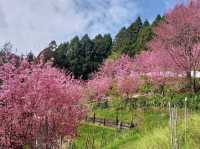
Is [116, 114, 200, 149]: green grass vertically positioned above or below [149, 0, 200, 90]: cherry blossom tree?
below

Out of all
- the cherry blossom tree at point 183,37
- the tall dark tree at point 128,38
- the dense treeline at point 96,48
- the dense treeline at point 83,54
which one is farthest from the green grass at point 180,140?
Result: the dense treeline at point 83,54

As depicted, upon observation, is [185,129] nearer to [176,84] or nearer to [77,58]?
[176,84]

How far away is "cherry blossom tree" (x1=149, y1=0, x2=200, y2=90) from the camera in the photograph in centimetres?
3347

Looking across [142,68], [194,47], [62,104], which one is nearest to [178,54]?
[194,47]

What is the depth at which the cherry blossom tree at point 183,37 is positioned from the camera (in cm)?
3347

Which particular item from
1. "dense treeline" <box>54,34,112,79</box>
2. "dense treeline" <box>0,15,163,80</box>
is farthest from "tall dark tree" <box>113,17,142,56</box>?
"dense treeline" <box>54,34,112,79</box>

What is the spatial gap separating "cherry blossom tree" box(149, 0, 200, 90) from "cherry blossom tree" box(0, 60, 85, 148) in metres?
21.3

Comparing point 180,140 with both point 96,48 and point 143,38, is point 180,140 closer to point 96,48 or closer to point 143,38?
point 143,38

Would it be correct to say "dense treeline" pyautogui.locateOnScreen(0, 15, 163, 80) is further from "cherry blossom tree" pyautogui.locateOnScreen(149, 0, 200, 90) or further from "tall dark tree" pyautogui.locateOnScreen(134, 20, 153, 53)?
"cherry blossom tree" pyautogui.locateOnScreen(149, 0, 200, 90)

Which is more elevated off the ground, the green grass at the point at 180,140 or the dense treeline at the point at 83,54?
the dense treeline at the point at 83,54

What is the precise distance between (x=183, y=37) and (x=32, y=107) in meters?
23.7

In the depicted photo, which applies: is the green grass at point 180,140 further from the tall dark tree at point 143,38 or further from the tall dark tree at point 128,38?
the tall dark tree at point 128,38

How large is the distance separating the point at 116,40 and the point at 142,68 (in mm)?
18880

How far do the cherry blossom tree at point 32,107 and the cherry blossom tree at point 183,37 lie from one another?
21260mm
